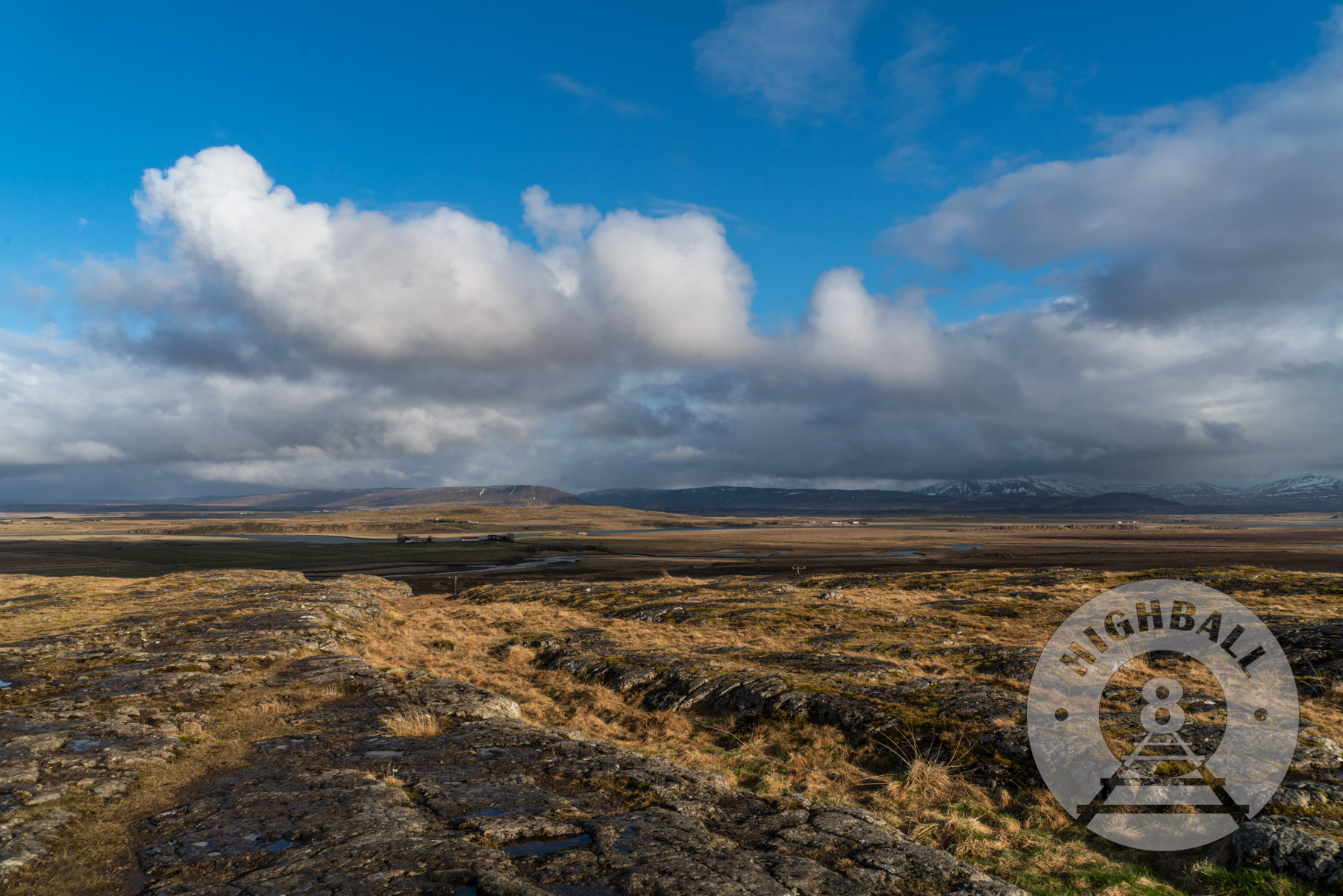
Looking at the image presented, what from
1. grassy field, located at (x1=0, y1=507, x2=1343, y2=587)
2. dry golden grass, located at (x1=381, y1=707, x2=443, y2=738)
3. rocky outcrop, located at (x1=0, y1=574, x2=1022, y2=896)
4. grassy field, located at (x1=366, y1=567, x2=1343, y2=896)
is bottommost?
grassy field, located at (x1=0, y1=507, x2=1343, y2=587)

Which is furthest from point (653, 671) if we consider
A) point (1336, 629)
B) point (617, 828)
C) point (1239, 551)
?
point (1239, 551)

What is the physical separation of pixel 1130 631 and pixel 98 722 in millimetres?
35705

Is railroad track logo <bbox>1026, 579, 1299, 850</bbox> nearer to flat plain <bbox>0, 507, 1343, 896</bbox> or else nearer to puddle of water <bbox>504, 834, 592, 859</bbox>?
flat plain <bbox>0, 507, 1343, 896</bbox>

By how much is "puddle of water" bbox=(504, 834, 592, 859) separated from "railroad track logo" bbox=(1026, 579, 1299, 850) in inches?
335

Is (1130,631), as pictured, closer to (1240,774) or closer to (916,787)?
(1240,774)

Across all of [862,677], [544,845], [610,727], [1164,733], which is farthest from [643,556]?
[544,845]

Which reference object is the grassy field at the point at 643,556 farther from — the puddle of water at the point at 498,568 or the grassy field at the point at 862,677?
the grassy field at the point at 862,677

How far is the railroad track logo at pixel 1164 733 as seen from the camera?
10.2 meters

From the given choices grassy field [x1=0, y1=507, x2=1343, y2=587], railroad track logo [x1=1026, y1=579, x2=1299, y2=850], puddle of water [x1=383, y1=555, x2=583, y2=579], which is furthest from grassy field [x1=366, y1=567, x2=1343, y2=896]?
puddle of water [x1=383, y1=555, x2=583, y2=579]

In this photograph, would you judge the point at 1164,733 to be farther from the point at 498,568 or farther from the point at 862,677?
the point at 498,568

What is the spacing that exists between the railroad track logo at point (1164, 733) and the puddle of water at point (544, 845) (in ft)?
27.9

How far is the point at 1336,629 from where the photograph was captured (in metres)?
21.9

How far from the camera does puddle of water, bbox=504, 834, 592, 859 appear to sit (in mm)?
8273

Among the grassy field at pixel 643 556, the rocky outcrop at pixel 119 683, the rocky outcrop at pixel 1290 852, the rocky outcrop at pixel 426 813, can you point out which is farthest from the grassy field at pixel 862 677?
the grassy field at pixel 643 556
